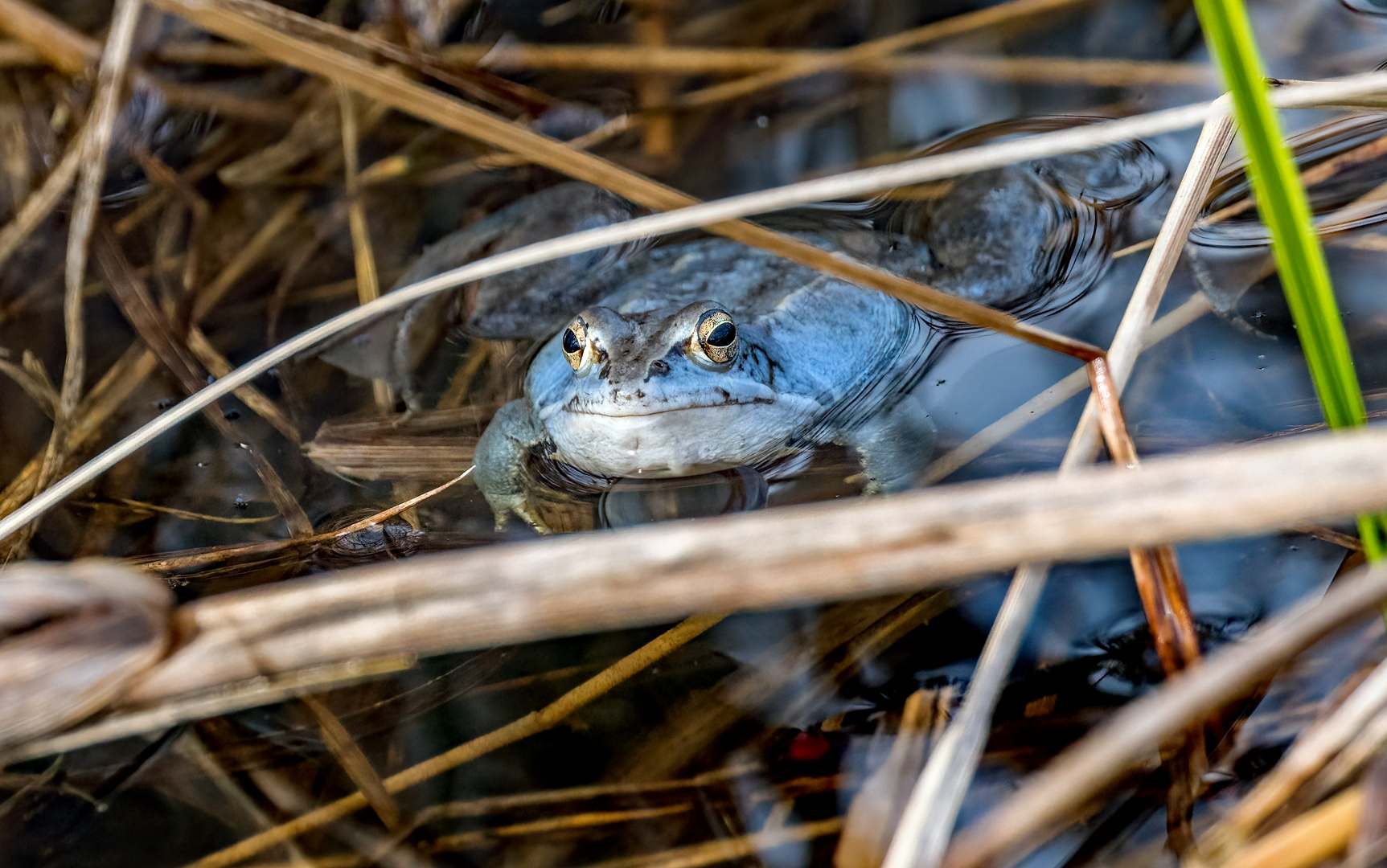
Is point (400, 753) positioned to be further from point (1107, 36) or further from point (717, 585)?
point (1107, 36)

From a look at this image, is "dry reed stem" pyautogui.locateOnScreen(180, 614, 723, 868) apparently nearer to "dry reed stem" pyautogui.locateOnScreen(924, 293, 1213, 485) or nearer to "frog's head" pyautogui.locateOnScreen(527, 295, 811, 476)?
"frog's head" pyautogui.locateOnScreen(527, 295, 811, 476)

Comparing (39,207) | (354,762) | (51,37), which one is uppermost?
(51,37)

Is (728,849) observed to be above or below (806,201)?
below

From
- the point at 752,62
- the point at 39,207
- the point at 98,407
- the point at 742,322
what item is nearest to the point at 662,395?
the point at 742,322

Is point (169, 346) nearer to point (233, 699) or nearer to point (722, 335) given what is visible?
point (233, 699)

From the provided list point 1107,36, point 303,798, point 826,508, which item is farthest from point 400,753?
point 1107,36
